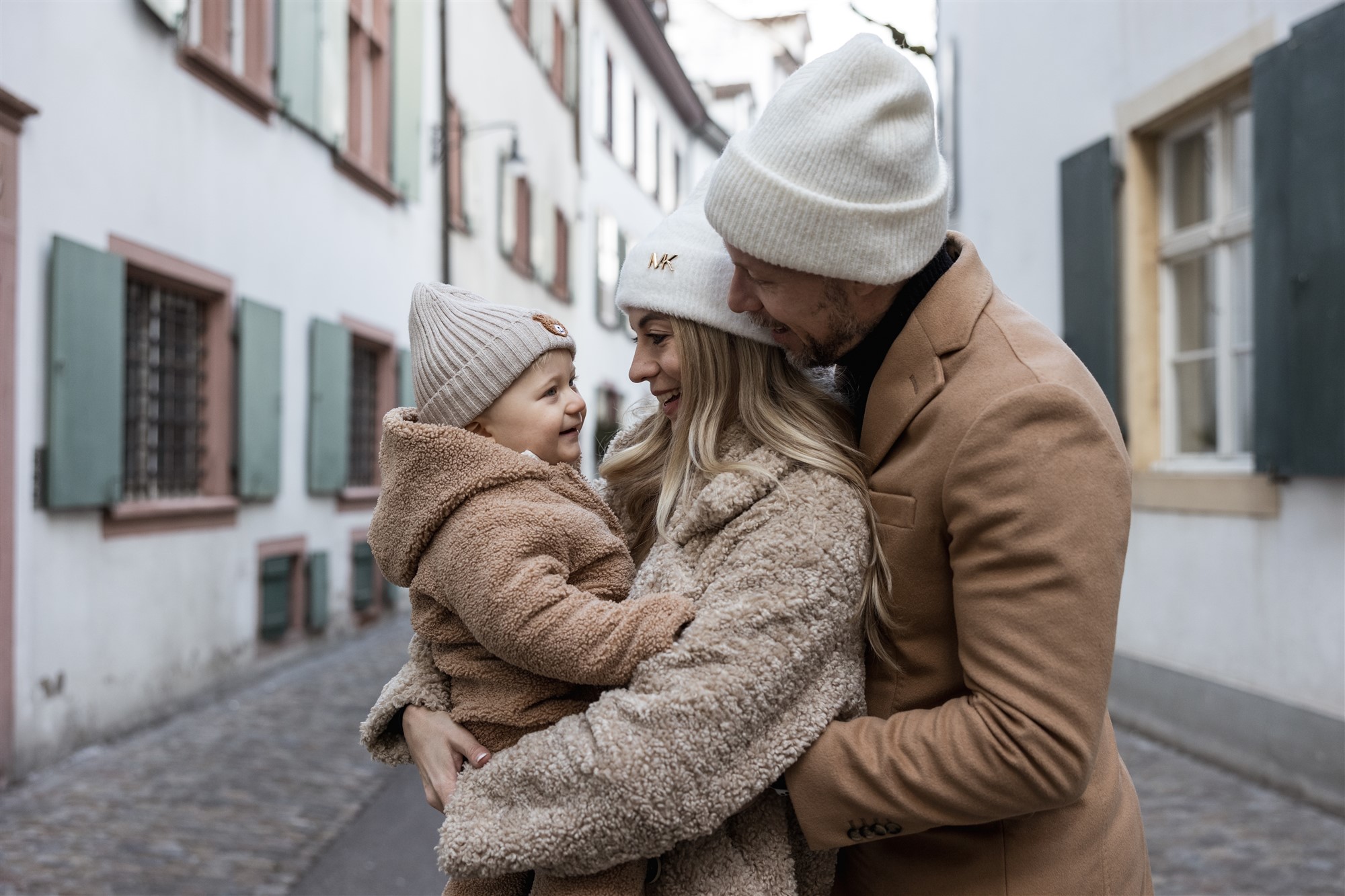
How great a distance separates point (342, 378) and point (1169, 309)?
6.42 meters

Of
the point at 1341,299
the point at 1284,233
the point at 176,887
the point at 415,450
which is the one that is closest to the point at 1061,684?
the point at 415,450

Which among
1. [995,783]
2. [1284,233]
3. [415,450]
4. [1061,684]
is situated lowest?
[995,783]

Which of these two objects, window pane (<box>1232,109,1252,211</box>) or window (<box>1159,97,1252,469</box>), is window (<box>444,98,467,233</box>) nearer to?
window (<box>1159,97,1252,469</box>)

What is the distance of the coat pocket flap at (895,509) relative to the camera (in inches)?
61.5

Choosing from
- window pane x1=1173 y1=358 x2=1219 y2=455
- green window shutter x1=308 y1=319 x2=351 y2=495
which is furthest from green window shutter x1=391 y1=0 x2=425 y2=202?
window pane x1=1173 y1=358 x2=1219 y2=455

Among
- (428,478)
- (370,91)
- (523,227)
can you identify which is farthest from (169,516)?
(523,227)

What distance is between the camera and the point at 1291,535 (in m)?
5.62

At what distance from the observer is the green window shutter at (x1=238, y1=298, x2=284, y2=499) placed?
848 centimetres

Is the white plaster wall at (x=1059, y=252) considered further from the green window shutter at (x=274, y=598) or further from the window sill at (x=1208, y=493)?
the green window shutter at (x=274, y=598)

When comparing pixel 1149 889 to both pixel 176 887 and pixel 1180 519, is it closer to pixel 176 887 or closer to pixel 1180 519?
pixel 176 887

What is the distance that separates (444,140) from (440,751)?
11236mm

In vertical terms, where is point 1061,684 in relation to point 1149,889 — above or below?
above

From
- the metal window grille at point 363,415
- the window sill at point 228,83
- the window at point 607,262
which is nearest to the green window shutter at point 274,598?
the metal window grille at point 363,415

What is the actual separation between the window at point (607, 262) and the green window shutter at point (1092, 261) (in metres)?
14.6
